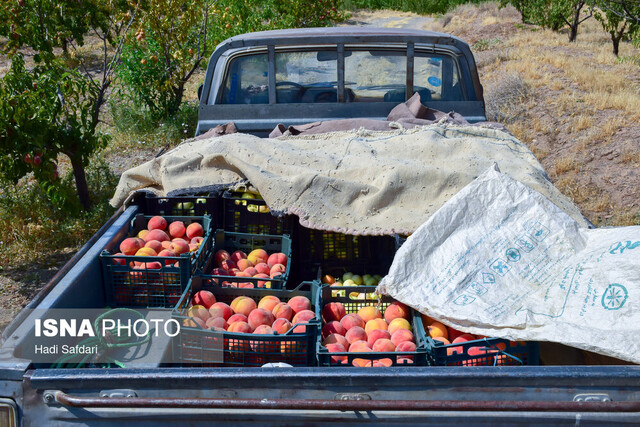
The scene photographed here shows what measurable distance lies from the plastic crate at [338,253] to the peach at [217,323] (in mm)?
1027

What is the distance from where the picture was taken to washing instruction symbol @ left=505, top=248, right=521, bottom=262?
9.15 ft

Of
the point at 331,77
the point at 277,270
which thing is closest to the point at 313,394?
the point at 277,270

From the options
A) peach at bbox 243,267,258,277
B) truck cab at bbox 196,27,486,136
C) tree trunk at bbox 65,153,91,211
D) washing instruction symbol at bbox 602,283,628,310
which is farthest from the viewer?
tree trunk at bbox 65,153,91,211

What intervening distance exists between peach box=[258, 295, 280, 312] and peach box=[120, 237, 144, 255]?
788mm

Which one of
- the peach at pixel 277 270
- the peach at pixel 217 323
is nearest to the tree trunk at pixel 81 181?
the peach at pixel 277 270

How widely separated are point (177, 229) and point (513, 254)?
1.87 metres

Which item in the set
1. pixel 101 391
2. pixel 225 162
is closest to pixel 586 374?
pixel 101 391

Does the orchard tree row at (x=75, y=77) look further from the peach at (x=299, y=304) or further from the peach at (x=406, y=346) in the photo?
the peach at (x=406, y=346)

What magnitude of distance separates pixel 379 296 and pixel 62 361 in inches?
56.9

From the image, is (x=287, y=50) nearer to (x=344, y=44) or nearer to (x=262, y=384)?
(x=344, y=44)

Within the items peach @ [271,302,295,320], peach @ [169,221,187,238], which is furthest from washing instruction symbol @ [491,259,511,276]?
peach @ [169,221,187,238]

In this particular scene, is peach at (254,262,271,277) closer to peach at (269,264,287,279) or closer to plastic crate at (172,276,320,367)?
peach at (269,264,287,279)

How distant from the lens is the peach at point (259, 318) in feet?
9.10

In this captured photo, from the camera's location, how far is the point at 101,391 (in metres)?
1.97
